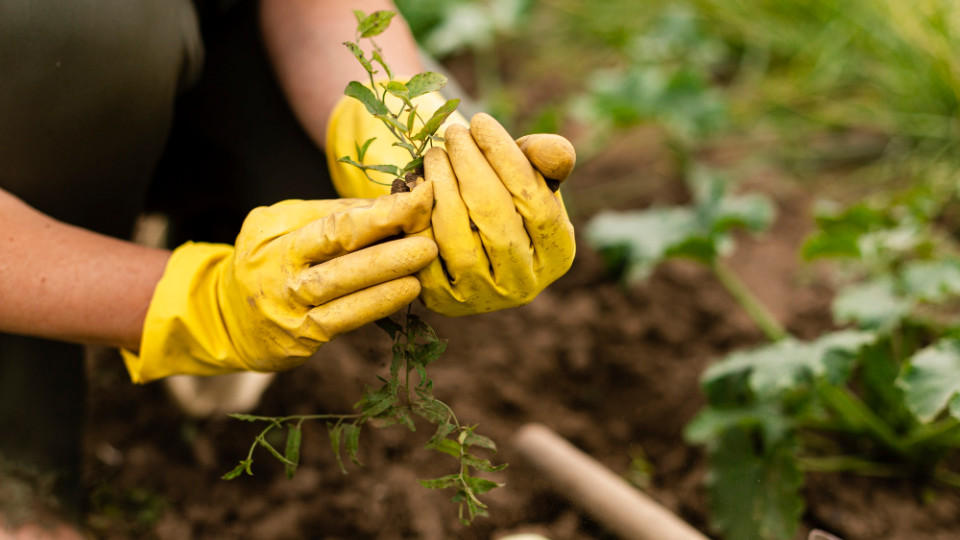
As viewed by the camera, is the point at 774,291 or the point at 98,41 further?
the point at 774,291

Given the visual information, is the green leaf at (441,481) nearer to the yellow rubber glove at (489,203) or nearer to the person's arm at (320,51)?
the yellow rubber glove at (489,203)

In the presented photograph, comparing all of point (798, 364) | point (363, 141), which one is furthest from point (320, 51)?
point (798, 364)

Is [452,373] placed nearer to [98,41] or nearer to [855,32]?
[98,41]

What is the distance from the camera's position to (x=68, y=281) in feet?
3.35

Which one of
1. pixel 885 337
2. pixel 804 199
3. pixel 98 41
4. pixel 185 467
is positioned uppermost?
pixel 98 41

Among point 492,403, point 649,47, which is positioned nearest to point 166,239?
point 492,403

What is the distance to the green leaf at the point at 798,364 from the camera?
1250mm

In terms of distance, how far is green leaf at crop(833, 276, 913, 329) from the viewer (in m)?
1.37

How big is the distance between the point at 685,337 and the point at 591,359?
0.27m

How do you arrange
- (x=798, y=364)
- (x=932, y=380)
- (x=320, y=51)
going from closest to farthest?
(x=932, y=380) < (x=798, y=364) < (x=320, y=51)

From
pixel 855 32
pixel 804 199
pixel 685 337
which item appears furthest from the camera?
pixel 855 32

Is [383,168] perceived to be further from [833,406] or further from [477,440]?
[833,406]

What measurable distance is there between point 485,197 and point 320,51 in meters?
0.65

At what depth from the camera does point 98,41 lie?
113 centimetres
